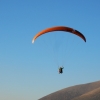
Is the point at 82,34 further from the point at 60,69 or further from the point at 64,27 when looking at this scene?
the point at 60,69

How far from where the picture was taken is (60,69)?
1532 inches

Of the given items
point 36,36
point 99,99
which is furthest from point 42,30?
point 99,99

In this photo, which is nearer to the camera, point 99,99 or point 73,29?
point 73,29

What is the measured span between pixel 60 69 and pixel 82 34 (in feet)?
19.8

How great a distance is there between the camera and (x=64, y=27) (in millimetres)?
38750

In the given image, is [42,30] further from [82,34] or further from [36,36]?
[82,34]

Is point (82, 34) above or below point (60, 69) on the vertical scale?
above

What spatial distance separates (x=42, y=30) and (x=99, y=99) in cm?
16709

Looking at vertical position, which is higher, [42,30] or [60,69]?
[42,30]

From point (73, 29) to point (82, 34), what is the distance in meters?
1.52

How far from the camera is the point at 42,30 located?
130 ft

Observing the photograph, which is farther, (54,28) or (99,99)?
(99,99)

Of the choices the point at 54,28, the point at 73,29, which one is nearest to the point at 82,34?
the point at 73,29

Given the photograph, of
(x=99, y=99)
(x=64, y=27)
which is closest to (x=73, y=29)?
(x=64, y=27)
